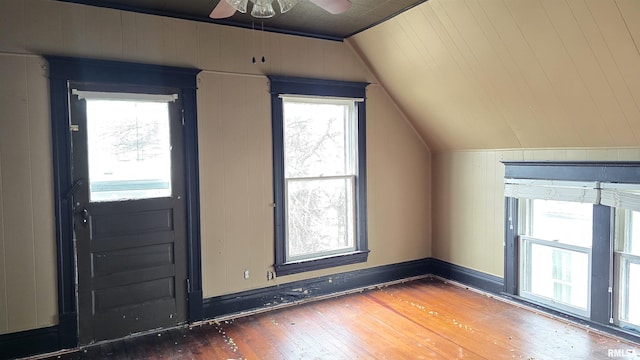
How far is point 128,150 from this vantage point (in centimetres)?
356

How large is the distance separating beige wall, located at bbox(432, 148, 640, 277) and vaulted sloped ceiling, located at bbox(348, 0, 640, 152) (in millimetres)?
143

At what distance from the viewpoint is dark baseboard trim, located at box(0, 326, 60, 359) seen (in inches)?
125

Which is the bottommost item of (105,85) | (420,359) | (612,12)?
(420,359)

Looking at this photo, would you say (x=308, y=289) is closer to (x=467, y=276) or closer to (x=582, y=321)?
(x=467, y=276)

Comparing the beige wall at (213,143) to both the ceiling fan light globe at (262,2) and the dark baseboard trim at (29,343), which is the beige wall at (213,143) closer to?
the dark baseboard trim at (29,343)

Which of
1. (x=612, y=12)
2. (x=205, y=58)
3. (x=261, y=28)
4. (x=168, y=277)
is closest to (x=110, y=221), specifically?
(x=168, y=277)

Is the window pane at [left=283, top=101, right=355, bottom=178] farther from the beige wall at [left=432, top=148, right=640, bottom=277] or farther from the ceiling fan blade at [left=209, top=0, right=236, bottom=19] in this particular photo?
the ceiling fan blade at [left=209, top=0, right=236, bottom=19]

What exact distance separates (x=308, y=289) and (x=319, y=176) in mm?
1198

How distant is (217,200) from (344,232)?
1.53m

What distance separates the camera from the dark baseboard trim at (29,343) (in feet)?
10.4

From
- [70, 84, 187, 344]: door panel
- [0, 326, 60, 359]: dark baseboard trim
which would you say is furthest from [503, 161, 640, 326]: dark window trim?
[0, 326, 60, 359]: dark baseboard trim

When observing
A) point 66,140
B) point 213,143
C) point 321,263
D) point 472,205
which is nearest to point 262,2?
point 213,143

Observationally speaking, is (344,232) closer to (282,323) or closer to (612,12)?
(282,323)

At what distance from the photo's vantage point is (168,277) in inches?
148
